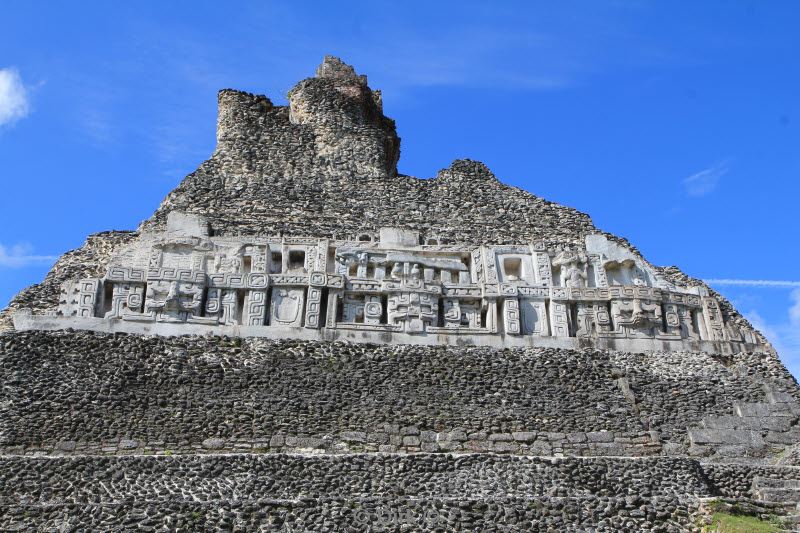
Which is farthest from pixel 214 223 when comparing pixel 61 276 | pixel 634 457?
pixel 634 457

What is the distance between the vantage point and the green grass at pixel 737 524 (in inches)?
475

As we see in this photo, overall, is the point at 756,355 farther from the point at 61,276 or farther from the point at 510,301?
the point at 61,276

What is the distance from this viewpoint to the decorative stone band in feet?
54.6

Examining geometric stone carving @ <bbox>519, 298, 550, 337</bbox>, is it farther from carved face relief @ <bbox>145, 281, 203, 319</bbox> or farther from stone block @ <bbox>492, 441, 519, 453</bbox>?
carved face relief @ <bbox>145, 281, 203, 319</bbox>

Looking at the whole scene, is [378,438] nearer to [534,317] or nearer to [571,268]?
[534,317]

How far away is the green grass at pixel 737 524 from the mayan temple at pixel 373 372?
0.11m

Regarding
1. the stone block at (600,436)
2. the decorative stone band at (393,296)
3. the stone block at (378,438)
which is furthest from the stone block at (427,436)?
the decorative stone band at (393,296)

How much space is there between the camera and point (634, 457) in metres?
14.1

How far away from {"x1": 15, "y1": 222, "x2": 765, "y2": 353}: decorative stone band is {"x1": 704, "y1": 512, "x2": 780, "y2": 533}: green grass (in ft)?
16.2

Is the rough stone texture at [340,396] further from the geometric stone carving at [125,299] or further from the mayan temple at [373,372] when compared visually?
the geometric stone carving at [125,299]

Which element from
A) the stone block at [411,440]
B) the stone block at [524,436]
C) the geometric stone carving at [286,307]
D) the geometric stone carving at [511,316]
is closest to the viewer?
the stone block at [411,440]

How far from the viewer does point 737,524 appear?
1222 centimetres

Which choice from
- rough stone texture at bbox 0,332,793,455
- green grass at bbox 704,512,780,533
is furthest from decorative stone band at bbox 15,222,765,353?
A: green grass at bbox 704,512,780,533

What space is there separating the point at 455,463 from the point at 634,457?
2.69 metres
